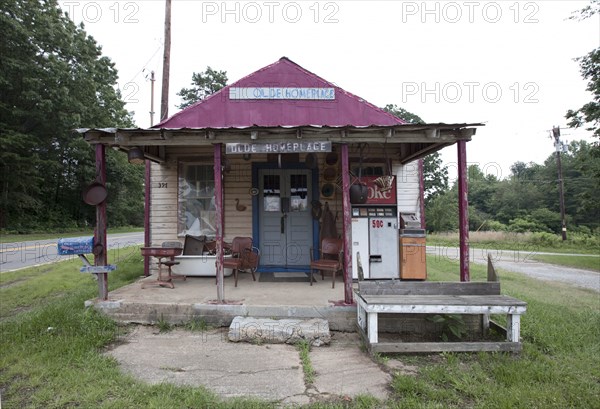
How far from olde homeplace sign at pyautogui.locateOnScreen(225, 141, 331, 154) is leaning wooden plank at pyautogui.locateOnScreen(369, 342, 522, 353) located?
2688 millimetres

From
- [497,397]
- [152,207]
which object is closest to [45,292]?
[152,207]

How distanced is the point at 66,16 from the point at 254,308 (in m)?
29.4

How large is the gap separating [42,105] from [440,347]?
82.8 ft

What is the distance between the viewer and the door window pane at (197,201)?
25.5 feet

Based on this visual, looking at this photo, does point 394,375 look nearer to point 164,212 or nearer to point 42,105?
point 164,212

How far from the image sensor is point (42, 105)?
69.4ft

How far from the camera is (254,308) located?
498cm

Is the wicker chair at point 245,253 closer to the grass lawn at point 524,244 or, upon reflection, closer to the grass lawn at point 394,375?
the grass lawn at point 394,375

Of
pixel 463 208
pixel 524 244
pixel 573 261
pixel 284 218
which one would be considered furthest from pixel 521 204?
pixel 463 208

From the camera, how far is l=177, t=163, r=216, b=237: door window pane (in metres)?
7.77

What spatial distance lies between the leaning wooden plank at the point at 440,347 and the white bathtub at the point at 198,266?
3.99m

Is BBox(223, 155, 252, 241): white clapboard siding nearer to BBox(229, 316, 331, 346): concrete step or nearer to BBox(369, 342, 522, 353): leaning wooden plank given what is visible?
BBox(229, 316, 331, 346): concrete step

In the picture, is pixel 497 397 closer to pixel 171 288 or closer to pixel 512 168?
pixel 171 288

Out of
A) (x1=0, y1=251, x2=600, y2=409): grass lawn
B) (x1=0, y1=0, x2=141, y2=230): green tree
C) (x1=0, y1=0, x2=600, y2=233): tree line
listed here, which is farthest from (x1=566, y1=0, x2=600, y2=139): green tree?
(x1=0, y1=0, x2=141, y2=230): green tree
